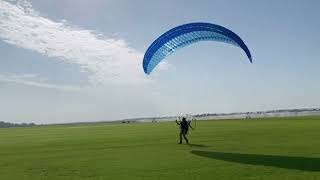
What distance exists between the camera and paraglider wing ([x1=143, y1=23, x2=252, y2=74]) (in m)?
22.0

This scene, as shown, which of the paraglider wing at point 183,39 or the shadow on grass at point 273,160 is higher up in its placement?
the paraglider wing at point 183,39

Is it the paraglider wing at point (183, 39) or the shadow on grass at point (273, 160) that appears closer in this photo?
the shadow on grass at point (273, 160)

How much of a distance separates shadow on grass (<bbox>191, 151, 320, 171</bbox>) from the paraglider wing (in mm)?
6072

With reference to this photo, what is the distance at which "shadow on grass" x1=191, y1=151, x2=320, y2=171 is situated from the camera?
14.8 m

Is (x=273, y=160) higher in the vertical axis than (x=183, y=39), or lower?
lower

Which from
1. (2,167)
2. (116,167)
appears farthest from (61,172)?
(2,167)

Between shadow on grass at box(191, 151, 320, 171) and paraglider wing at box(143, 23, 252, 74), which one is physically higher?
paraglider wing at box(143, 23, 252, 74)

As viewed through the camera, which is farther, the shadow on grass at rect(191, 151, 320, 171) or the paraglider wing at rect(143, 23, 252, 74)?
the paraglider wing at rect(143, 23, 252, 74)

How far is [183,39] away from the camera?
77.8 ft

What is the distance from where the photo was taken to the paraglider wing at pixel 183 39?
2197cm

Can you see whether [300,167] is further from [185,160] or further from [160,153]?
[160,153]

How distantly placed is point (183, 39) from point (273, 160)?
9.19 m

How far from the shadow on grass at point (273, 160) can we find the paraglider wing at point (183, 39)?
6.07 m

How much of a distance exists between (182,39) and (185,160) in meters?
8.13
